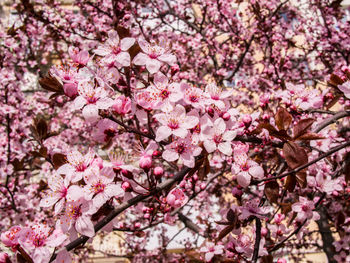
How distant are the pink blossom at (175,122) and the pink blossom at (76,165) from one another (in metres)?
0.35

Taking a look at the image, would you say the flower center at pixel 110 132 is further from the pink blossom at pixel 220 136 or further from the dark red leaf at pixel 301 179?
the dark red leaf at pixel 301 179

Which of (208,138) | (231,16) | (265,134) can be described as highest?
(231,16)

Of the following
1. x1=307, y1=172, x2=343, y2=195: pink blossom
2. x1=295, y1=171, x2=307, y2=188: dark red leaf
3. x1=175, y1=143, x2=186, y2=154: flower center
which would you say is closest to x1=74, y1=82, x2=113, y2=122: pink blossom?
x1=175, y1=143, x2=186, y2=154: flower center

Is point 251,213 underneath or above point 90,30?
underneath

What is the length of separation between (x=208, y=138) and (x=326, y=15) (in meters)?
5.95

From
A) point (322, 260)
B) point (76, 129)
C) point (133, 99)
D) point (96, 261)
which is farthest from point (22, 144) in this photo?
point (322, 260)

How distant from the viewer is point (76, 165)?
3.96ft

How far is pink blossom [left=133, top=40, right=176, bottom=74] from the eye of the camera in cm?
134

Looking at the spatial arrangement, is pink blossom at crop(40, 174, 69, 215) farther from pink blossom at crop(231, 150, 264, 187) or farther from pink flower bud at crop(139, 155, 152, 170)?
pink blossom at crop(231, 150, 264, 187)

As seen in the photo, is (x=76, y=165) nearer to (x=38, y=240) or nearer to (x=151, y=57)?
(x=38, y=240)

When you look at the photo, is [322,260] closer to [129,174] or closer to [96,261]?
[96,261]

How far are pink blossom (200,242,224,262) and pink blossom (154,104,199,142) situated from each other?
101 centimetres

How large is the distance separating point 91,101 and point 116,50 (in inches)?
13.7

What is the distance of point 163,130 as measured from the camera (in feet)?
4.00
